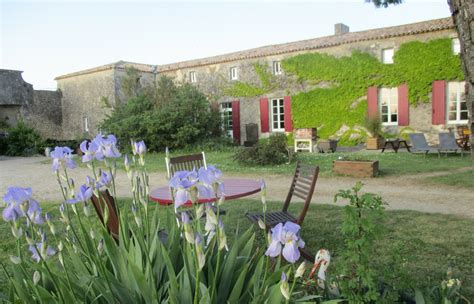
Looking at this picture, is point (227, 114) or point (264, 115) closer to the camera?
point (264, 115)

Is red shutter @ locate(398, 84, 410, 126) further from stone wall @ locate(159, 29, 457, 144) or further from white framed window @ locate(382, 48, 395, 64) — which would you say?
white framed window @ locate(382, 48, 395, 64)

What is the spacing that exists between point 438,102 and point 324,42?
210 inches

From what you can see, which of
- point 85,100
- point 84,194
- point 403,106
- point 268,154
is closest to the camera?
point 84,194

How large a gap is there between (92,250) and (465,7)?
2.14 m

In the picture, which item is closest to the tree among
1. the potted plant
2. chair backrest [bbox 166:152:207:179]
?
chair backrest [bbox 166:152:207:179]

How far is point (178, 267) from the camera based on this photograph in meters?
1.77

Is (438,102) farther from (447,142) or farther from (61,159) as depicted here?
(61,159)

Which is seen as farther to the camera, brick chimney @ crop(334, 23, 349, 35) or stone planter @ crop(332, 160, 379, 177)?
brick chimney @ crop(334, 23, 349, 35)

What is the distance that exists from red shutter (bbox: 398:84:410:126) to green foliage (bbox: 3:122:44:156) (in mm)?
16653

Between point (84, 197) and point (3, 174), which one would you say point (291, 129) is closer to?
point (3, 174)

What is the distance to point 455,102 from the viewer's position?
1366cm

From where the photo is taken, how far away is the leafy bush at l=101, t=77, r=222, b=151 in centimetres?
1558

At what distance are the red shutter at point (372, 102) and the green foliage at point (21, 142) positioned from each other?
1557cm

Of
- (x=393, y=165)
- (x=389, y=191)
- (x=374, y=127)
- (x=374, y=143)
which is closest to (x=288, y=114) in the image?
(x=374, y=127)
